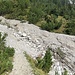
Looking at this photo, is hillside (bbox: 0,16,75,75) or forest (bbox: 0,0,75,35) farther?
forest (bbox: 0,0,75,35)

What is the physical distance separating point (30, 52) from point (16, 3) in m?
32.6

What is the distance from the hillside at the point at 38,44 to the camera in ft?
101

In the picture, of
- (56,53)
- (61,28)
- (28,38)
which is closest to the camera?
(56,53)

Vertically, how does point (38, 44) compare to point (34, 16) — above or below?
above

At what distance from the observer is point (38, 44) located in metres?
36.4

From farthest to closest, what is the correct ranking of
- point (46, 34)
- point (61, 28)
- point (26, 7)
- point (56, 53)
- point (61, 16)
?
point (61, 16), point (26, 7), point (61, 28), point (46, 34), point (56, 53)

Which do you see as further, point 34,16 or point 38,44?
point 34,16

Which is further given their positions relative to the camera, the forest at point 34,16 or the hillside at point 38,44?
the forest at point 34,16

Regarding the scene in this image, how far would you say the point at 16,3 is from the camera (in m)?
62.7

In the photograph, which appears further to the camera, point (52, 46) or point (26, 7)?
point (26, 7)

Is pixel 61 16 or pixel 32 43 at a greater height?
pixel 32 43

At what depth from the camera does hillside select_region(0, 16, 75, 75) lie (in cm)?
3091

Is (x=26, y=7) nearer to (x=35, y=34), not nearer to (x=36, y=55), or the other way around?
(x=35, y=34)

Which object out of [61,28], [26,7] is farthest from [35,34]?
[26,7]
